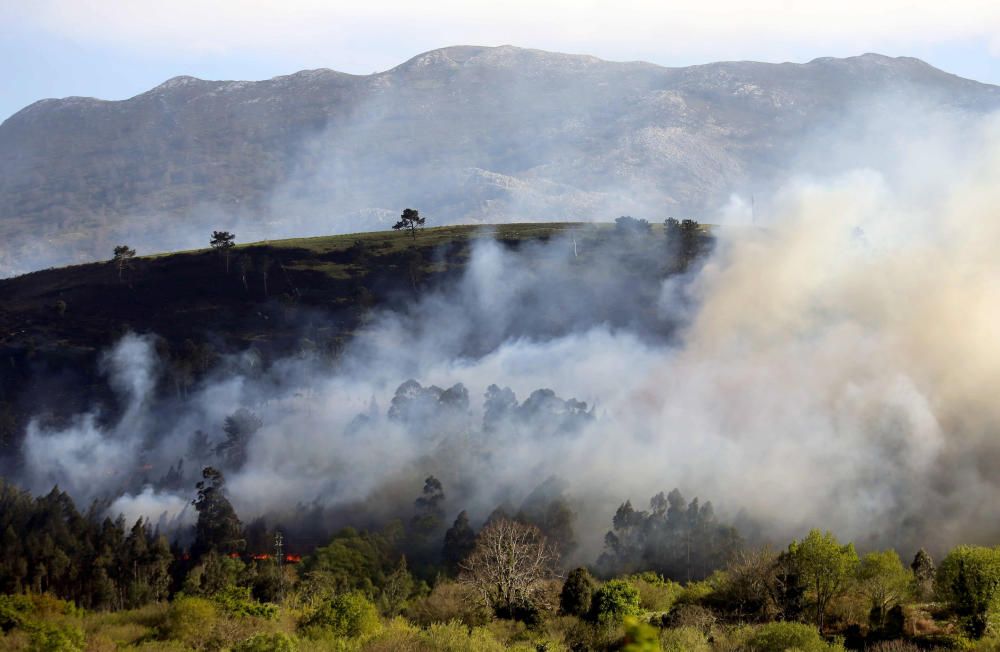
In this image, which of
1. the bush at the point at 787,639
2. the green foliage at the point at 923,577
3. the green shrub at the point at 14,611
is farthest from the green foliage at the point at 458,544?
the bush at the point at 787,639

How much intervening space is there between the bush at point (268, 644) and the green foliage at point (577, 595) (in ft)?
97.0

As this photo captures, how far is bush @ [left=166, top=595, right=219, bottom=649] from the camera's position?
3044 inches

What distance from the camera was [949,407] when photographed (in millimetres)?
172750

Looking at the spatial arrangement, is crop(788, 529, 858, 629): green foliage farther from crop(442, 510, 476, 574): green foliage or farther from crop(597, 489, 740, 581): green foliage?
crop(442, 510, 476, 574): green foliage

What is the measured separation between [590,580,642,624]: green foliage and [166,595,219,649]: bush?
30.5m

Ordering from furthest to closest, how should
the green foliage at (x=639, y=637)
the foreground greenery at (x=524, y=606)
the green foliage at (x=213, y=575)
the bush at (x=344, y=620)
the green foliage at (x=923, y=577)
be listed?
the green foliage at (x=213, y=575)
the green foliage at (x=923, y=577)
the bush at (x=344, y=620)
the foreground greenery at (x=524, y=606)
the green foliage at (x=639, y=637)

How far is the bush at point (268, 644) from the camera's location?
67750 millimetres

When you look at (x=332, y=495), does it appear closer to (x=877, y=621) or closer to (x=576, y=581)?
(x=576, y=581)

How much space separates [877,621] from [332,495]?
366ft

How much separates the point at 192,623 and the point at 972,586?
6070 centimetres

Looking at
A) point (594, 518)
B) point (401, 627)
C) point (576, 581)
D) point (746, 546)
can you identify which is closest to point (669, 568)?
point (746, 546)

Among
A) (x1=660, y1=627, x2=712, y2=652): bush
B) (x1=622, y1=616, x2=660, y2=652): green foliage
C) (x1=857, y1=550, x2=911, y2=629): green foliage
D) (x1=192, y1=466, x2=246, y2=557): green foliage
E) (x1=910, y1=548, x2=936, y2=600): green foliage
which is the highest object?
(x1=622, y1=616, x2=660, y2=652): green foliage

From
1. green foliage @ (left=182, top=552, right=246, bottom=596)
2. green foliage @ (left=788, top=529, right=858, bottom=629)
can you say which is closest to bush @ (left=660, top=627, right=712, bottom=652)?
green foliage @ (left=788, top=529, right=858, bottom=629)

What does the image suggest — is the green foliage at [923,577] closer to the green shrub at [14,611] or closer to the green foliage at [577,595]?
the green foliage at [577,595]
